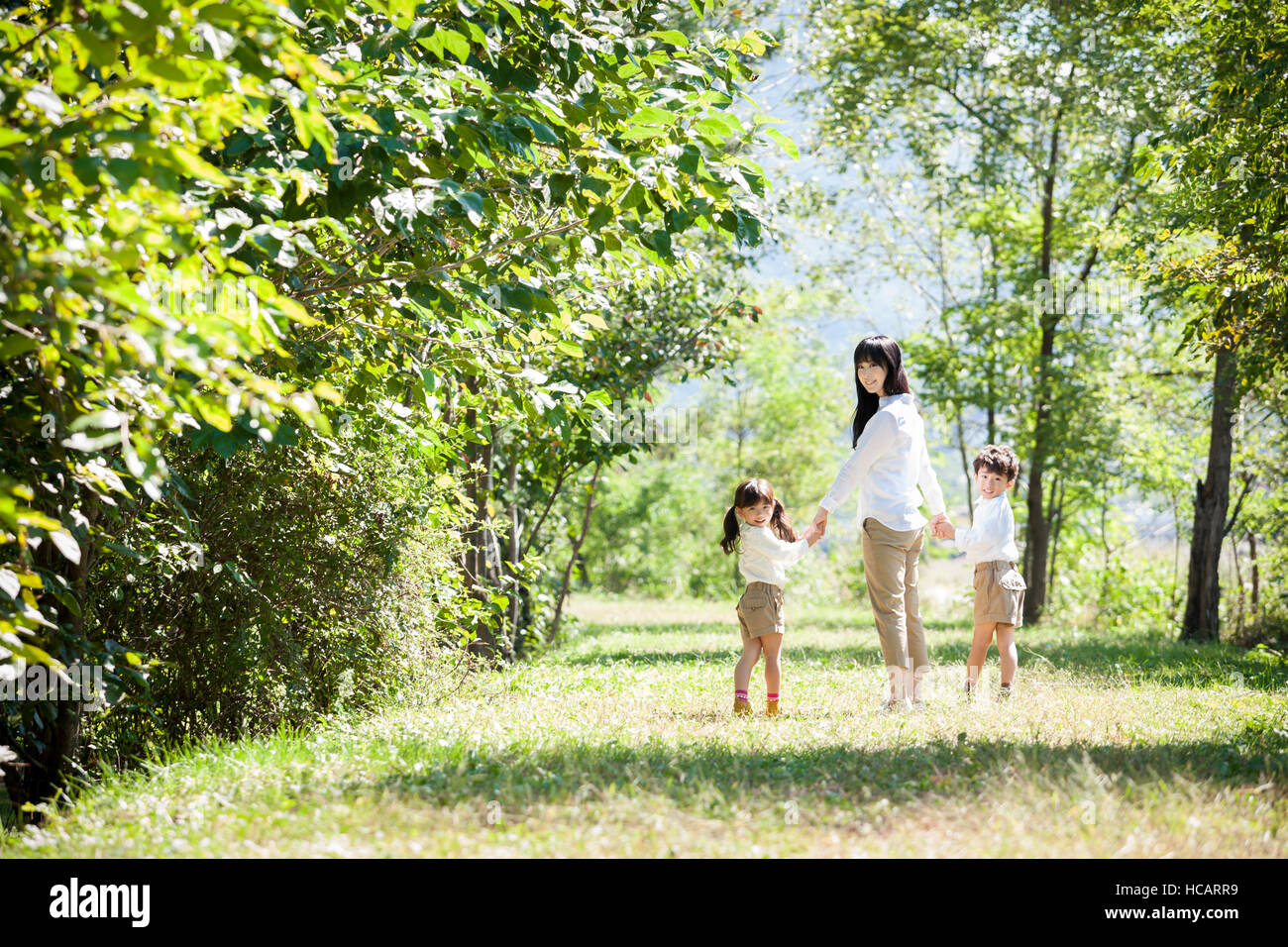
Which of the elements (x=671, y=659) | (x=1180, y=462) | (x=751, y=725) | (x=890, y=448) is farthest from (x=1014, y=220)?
(x=751, y=725)

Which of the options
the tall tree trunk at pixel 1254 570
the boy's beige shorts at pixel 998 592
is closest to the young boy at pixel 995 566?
the boy's beige shorts at pixel 998 592

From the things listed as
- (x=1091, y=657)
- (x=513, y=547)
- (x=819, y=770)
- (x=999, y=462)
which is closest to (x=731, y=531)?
(x=999, y=462)

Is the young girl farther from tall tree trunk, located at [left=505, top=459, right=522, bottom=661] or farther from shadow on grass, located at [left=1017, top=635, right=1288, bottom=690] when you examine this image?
tall tree trunk, located at [left=505, top=459, right=522, bottom=661]

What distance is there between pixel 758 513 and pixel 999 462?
5.84ft

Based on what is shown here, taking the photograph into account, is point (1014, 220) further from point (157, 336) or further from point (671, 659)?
point (157, 336)

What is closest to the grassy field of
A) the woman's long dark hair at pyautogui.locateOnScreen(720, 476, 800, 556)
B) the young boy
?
the young boy

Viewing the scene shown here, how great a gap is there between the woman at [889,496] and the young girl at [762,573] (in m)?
0.31

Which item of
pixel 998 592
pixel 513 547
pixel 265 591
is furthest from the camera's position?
pixel 513 547

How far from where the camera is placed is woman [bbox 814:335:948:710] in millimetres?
5332

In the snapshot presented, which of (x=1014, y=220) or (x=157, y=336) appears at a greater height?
(x=1014, y=220)

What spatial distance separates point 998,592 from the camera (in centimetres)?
607

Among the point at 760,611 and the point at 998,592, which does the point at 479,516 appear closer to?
the point at 760,611

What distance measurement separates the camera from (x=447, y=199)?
12.0 ft

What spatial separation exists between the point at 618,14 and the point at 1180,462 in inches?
548
